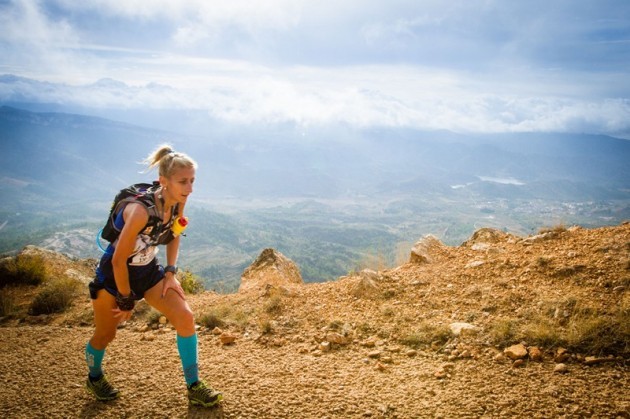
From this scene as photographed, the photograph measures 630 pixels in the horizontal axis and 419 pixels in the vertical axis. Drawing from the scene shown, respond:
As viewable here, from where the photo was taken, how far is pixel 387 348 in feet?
15.0

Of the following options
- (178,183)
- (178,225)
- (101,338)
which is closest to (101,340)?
(101,338)

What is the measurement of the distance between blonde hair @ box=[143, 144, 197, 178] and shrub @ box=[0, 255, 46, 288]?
8.17 m

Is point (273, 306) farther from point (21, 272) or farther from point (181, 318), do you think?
point (21, 272)

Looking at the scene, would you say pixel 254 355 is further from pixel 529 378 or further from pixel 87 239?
pixel 87 239

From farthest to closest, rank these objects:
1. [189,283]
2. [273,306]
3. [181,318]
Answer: [189,283] < [273,306] < [181,318]

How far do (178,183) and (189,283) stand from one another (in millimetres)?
6839

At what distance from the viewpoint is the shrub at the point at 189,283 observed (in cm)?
909

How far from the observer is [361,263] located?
877 centimetres

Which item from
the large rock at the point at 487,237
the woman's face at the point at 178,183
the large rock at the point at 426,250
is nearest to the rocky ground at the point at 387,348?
the large rock at the point at 426,250

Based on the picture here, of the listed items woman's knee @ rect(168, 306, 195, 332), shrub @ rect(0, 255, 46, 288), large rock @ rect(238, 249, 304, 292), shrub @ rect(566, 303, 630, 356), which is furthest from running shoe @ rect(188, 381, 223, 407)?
shrub @ rect(0, 255, 46, 288)

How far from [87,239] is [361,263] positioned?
6633 inches

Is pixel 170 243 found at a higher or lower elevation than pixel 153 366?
higher

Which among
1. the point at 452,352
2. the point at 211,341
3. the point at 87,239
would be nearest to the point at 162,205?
the point at 211,341

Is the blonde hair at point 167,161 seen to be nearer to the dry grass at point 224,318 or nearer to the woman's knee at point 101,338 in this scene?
the woman's knee at point 101,338
